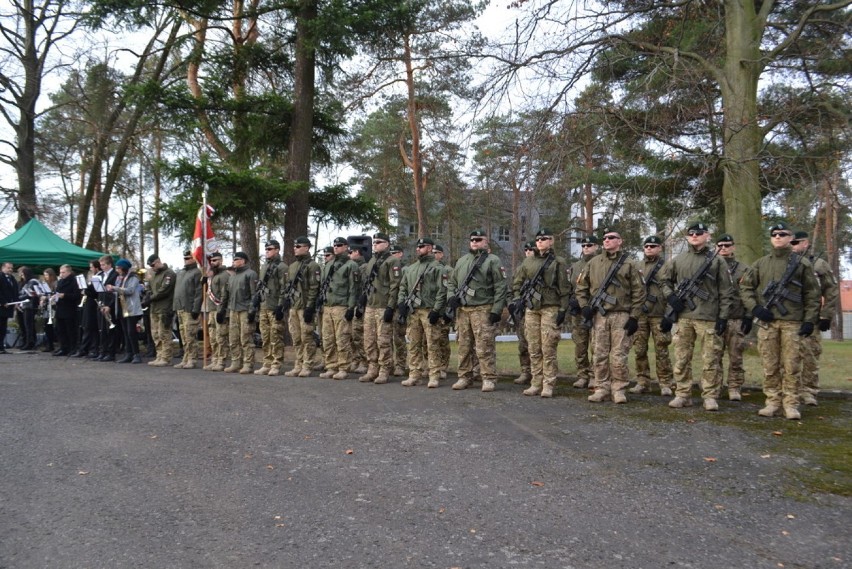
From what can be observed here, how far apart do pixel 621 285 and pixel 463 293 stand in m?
2.28

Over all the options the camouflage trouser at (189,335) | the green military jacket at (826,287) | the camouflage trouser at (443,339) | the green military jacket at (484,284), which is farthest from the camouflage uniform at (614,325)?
the camouflage trouser at (189,335)

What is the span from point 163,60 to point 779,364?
75.8 ft

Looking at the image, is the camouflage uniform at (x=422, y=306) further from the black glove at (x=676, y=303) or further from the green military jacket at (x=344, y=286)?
the black glove at (x=676, y=303)

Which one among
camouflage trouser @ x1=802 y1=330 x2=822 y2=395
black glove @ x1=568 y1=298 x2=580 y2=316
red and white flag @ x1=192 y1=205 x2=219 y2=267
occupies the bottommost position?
camouflage trouser @ x1=802 y1=330 x2=822 y2=395

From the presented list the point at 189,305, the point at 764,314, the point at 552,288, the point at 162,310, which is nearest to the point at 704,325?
the point at 764,314

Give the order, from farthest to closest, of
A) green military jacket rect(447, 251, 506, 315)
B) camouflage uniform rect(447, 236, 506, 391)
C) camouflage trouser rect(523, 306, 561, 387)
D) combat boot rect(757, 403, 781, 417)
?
green military jacket rect(447, 251, 506, 315) < camouflage uniform rect(447, 236, 506, 391) < camouflage trouser rect(523, 306, 561, 387) < combat boot rect(757, 403, 781, 417)

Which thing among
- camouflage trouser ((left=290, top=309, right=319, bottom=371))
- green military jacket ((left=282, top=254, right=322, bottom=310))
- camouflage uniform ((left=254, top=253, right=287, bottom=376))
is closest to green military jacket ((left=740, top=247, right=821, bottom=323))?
green military jacket ((left=282, top=254, right=322, bottom=310))

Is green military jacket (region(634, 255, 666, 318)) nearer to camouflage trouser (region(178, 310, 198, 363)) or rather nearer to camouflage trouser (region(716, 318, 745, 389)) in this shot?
camouflage trouser (region(716, 318, 745, 389))

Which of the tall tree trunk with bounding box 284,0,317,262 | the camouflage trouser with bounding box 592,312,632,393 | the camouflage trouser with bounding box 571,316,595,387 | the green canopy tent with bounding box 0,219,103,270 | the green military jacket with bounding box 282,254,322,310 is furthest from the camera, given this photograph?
the green canopy tent with bounding box 0,219,103,270

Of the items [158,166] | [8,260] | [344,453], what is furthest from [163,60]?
[344,453]

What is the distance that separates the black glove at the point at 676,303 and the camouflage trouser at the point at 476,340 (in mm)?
2478

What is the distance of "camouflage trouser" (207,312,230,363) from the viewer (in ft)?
38.2

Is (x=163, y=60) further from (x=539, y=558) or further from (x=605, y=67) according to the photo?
(x=539, y=558)

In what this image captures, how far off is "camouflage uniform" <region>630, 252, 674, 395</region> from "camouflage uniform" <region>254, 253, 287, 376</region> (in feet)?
19.5
